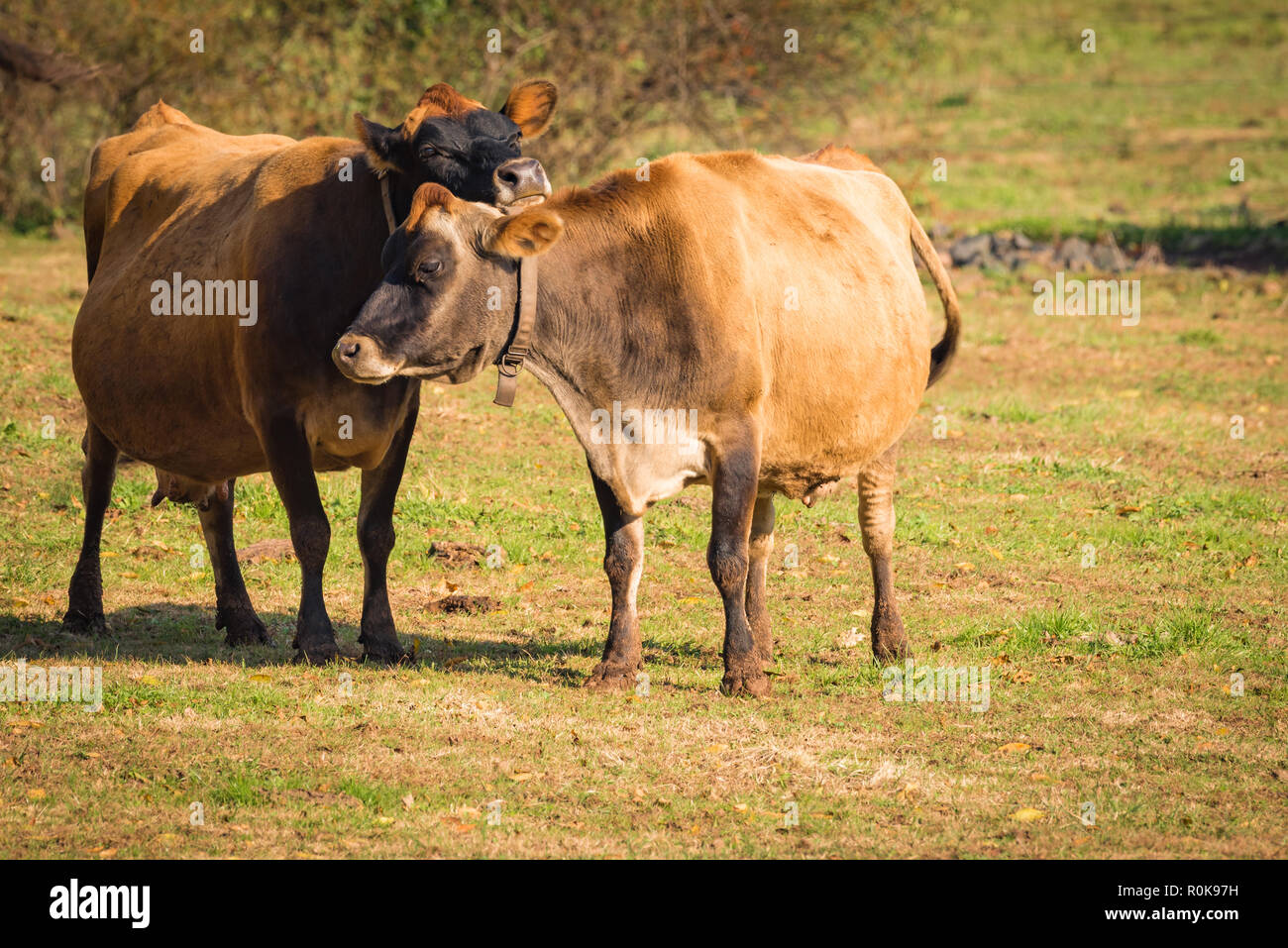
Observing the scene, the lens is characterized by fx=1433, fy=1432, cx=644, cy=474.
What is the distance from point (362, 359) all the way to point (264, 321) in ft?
3.10

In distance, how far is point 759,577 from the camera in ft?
24.8

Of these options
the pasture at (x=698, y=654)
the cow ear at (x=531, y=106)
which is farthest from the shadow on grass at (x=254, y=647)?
the cow ear at (x=531, y=106)

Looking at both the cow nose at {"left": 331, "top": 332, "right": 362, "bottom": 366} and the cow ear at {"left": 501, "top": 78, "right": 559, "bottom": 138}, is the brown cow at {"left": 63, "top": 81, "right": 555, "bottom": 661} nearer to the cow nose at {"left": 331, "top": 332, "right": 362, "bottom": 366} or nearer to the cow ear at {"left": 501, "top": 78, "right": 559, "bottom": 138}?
the cow ear at {"left": 501, "top": 78, "right": 559, "bottom": 138}

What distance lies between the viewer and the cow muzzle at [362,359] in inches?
245

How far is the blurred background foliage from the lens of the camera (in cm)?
1970

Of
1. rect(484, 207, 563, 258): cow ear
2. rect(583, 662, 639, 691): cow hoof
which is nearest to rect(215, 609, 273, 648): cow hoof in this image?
rect(583, 662, 639, 691): cow hoof

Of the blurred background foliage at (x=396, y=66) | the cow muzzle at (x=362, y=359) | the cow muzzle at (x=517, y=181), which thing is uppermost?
the blurred background foliage at (x=396, y=66)

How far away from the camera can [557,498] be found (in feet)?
35.0

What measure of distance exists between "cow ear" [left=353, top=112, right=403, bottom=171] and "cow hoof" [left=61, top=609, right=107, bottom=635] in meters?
3.18

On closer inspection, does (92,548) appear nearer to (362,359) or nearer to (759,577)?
(362,359)

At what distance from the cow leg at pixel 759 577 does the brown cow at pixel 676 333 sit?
119 millimetres

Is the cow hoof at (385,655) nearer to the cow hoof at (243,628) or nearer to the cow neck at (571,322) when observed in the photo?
the cow hoof at (243,628)

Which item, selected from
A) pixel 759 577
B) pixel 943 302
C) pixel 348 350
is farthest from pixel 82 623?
pixel 943 302

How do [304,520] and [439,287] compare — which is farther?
[304,520]
